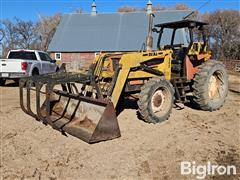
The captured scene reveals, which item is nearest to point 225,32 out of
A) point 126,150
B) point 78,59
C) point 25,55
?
point 78,59

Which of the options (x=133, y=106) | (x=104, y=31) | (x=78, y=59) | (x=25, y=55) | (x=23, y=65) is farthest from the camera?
(x=104, y=31)

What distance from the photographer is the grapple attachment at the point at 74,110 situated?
6.24 meters

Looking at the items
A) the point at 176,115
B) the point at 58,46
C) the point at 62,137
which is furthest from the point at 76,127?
the point at 58,46

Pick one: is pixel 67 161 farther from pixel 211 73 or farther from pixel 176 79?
pixel 211 73

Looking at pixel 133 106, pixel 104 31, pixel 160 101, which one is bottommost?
pixel 133 106

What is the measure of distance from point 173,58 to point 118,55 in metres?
1.76

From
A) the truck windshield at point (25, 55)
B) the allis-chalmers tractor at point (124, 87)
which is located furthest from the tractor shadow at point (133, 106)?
the truck windshield at point (25, 55)

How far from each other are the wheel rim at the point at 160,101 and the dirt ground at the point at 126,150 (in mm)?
323

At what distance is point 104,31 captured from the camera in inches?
1385

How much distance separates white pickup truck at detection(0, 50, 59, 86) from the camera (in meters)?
15.2

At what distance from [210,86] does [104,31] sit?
87.7ft

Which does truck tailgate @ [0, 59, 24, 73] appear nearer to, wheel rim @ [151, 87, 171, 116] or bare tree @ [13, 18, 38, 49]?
wheel rim @ [151, 87, 171, 116]

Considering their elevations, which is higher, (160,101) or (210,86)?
(210,86)

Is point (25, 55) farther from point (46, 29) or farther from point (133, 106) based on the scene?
point (46, 29)
